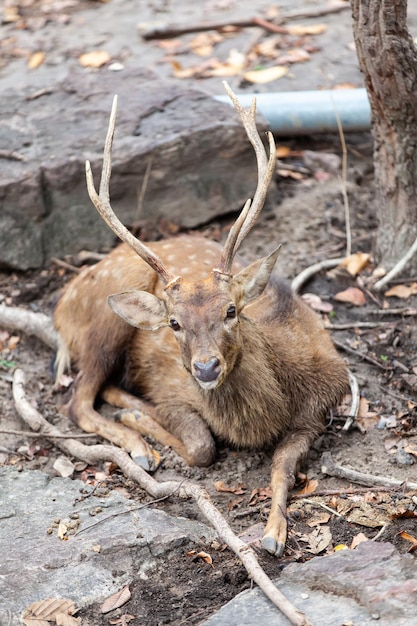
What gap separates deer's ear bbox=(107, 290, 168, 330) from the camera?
489cm

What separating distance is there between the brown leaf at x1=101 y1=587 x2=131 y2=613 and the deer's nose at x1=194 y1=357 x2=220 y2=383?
1080 mm

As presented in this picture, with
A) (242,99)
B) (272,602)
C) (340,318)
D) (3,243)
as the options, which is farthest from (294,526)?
(242,99)

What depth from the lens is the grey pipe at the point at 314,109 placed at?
742cm

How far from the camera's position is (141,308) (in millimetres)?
4910

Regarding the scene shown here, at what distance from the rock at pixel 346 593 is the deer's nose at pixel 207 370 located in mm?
1028

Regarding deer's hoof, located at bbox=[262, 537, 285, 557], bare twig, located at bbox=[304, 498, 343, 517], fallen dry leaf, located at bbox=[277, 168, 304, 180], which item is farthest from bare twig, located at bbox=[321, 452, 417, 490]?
fallen dry leaf, located at bbox=[277, 168, 304, 180]

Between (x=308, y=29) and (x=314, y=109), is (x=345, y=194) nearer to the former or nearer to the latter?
(x=314, y=109)

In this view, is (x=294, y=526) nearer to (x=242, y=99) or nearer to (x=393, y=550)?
(x=393, y=550)

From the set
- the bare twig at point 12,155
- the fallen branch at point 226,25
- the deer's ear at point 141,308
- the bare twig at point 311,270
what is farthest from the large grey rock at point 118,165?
the deer's ear at point 141,308

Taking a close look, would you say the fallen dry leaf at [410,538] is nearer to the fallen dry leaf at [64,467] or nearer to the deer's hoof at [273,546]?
the deer's hoof at [273,546]

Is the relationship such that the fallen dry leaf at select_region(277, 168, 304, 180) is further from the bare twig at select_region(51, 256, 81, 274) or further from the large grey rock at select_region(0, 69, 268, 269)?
the bare twig at select_region(51, 256, 81, 274)

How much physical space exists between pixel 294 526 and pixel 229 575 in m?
0.55

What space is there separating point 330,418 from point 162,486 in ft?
3.59

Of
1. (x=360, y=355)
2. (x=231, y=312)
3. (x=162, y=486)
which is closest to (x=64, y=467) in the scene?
(x=162, y=486)
